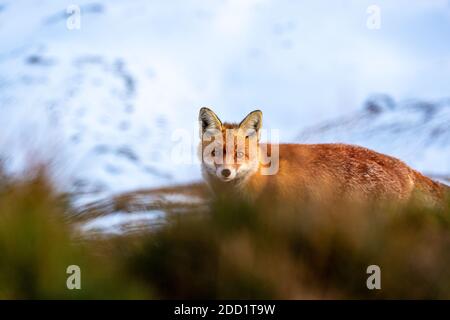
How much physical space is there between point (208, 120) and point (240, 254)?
3.04m

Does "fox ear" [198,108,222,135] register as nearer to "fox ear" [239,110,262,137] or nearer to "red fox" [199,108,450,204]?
"red fox" [199,108,450,204]

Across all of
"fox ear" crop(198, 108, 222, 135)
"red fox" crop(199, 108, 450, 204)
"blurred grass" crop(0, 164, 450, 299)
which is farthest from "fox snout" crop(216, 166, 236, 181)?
"blurred grass" crop(0, 164, 450, 299)

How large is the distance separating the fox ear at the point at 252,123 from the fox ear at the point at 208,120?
21cm

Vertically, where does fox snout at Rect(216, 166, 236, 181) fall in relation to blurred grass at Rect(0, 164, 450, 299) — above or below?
above

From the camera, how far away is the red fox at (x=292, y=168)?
267 inches

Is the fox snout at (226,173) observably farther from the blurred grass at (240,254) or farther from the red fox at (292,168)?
the blurred grass at (240,254)

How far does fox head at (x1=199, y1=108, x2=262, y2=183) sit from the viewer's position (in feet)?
22.1

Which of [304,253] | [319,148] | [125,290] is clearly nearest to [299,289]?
[304,253]

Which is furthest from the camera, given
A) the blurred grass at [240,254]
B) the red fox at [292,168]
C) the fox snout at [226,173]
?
the red fox at [292,168]

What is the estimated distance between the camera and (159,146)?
826 cm

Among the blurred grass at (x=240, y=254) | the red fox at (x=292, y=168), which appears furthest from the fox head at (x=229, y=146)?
the blurred grass at (x=240, y=254)
